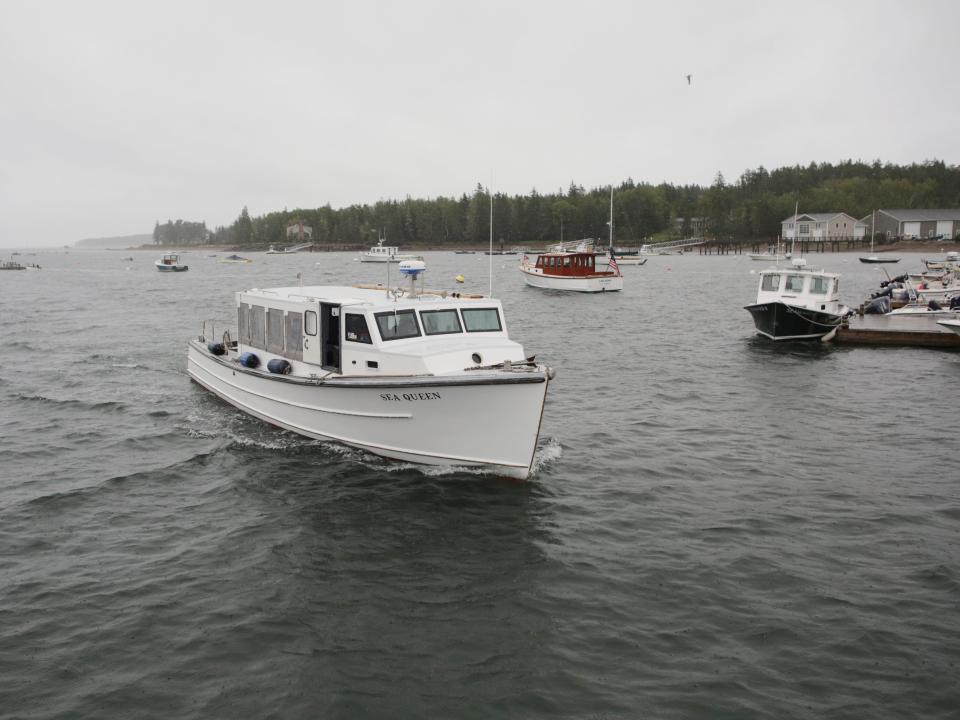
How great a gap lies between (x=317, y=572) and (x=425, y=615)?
2363mm

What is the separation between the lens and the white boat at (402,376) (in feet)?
48.4

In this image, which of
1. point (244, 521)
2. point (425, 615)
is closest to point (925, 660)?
point (425, 615)

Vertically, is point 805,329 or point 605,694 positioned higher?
point 805,329

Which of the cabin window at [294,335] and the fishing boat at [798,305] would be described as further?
the fishing boat at [798,305]

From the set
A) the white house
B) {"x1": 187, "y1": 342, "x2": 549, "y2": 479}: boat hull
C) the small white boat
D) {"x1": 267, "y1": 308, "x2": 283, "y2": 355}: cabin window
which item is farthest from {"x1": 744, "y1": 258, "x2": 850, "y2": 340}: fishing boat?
the white house

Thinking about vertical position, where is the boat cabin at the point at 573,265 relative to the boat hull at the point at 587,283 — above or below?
above

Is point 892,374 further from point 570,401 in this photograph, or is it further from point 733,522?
point 733,522

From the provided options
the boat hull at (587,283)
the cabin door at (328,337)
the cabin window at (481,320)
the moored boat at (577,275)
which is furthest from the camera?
the moored boat at (577,275)

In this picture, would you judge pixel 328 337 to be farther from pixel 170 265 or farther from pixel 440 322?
pixel 170 265

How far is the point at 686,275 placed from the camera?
9662cm

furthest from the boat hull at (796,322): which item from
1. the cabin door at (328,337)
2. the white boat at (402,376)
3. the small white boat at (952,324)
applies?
the cabin door at (328,337)

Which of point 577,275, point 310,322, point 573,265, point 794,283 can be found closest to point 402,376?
point 310,322

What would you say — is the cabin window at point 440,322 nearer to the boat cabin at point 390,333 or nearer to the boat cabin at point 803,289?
the boat cabin at point 390,333

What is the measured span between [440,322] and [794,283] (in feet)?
88.4
